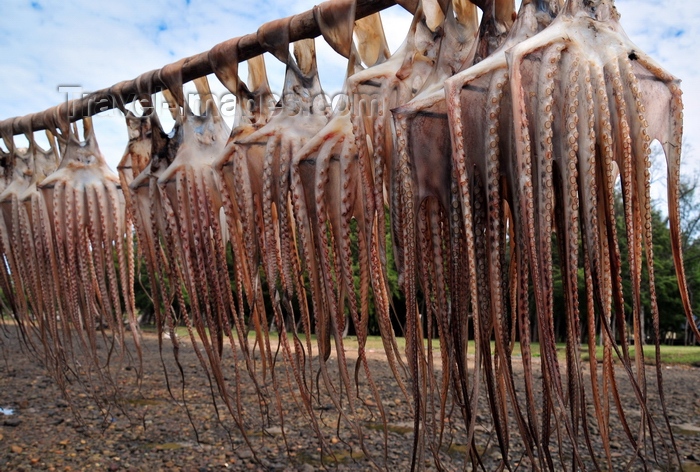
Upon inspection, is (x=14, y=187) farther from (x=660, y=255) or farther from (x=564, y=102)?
(x=660, y=255)

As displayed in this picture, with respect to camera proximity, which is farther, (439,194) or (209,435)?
(209,435)

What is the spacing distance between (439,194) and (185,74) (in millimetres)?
1744

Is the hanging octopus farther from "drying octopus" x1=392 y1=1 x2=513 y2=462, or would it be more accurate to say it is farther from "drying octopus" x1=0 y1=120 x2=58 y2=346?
"drying octopus" x1=0 y1=120 x2=58 y2=346

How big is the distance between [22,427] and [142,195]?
327cm

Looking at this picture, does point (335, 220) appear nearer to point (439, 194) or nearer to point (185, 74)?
point (439, 194)

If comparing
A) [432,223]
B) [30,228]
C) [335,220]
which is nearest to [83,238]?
[30,228]

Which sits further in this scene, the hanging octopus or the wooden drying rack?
the wooden drying rack

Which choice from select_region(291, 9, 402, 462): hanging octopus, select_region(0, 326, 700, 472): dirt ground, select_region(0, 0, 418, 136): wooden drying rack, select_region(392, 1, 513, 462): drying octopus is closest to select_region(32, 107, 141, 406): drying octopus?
select_region(0, 0, 418, 136): wooden drying rack

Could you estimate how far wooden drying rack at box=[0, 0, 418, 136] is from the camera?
2.00 m

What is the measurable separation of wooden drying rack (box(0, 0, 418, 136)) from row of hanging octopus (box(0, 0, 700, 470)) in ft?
0.15

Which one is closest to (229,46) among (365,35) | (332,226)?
(365,35)

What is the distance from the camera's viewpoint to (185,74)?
2.64 meters

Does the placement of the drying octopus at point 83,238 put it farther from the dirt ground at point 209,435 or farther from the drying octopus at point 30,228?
the dirt ground at point 209,435

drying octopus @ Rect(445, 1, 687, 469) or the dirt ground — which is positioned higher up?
drying octopus @ Rect(445, 1, 687, 469)
